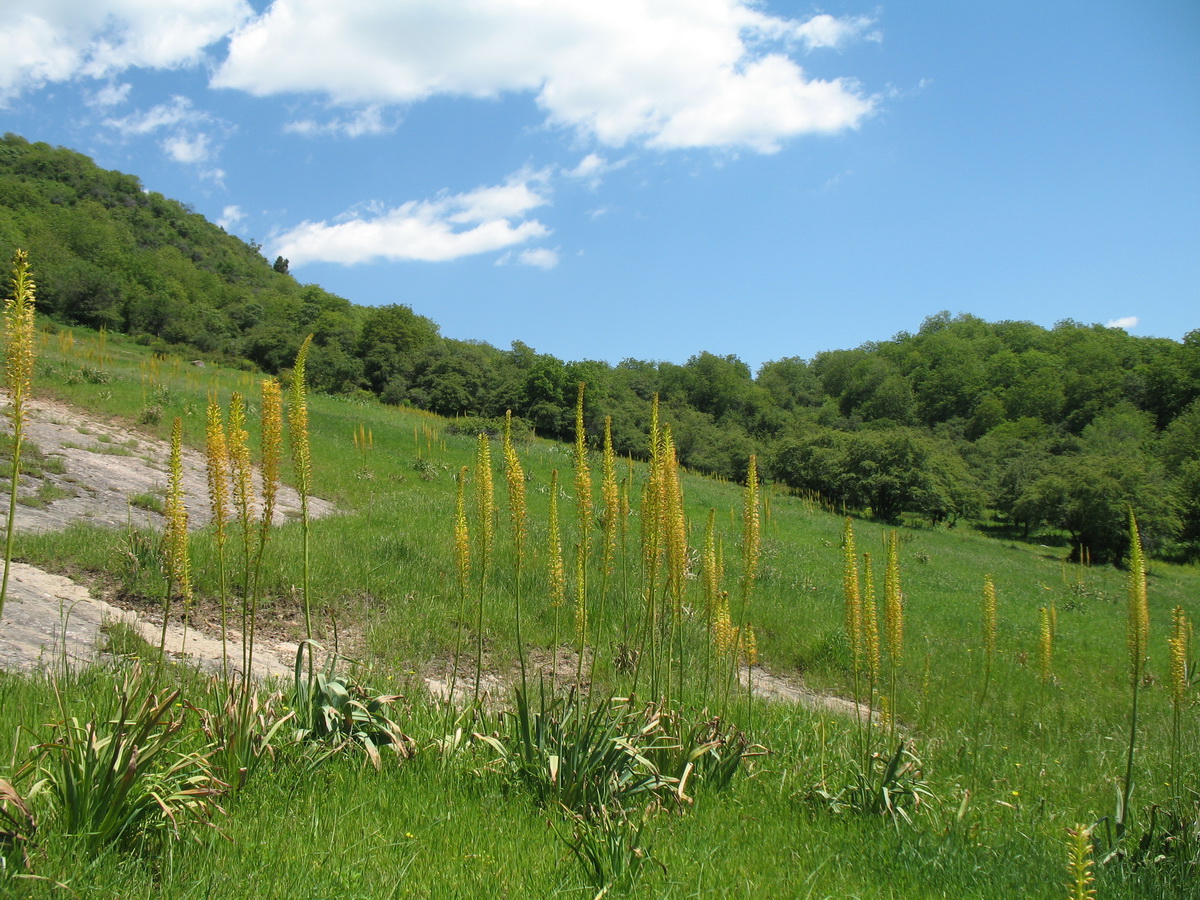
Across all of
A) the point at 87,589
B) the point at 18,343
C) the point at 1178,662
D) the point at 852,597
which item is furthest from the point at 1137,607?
the point at 87,589

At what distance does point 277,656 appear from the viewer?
6.66 m

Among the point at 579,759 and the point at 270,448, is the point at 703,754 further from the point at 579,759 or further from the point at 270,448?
the point at 270,448

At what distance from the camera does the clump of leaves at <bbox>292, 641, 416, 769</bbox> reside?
3.81 meters

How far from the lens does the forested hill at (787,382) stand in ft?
161

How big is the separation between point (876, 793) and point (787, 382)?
115 m

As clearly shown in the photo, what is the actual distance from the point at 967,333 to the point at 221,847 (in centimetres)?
13241

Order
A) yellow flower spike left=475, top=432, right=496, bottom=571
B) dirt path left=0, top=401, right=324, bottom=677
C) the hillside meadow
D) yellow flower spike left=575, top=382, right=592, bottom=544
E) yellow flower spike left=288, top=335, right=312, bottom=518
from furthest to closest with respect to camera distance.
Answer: dirt path left=0, top=401, right=324, bottom=677
yellow flower spike left=475, top=432, right=496, bottom=571
yellow flower spike left=575, top=382, right=592, bottom=544
yellow flower spike left=288, top=335, right=312, bottom=518
the hillside meadow

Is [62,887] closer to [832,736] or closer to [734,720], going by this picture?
[734,720]

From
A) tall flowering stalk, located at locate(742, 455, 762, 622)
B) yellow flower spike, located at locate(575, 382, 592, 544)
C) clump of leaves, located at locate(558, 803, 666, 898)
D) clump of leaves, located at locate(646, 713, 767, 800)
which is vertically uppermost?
yellow flower spike, located at locate(575, 382, 592, 544)

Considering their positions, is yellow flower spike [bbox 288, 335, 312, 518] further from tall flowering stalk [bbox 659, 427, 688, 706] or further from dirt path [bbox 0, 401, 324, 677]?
tall flowering stalk [bbox 659, 427, 688, 706]

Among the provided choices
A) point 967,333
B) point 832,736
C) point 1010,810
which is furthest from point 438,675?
point 967,333

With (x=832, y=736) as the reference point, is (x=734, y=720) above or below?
above

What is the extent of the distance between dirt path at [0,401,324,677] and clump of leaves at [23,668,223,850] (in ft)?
1.90

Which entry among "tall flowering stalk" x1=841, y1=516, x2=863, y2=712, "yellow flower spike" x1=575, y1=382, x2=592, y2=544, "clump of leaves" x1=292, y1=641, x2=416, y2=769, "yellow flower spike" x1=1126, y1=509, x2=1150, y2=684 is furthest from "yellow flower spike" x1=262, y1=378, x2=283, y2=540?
"yellow flower spike" x1=1126, y1=509, x2=1150, y2=684
